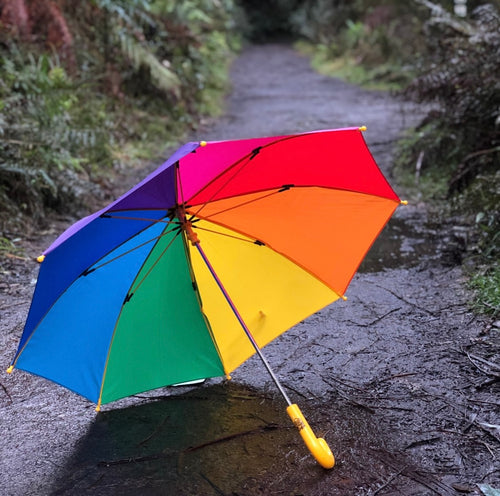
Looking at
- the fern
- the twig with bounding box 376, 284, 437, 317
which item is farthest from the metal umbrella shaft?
the fern

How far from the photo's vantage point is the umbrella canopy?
264cm

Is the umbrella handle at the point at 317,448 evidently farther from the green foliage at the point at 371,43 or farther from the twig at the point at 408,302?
the green foliage at the point at 371,43

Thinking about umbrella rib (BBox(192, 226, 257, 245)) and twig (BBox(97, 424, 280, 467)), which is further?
umbrella rib (BBox(192, 226, 257, 245))

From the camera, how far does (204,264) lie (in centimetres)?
300

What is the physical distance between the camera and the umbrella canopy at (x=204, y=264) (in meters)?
2.64

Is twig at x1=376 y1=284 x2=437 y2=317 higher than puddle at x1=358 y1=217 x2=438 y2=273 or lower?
higher

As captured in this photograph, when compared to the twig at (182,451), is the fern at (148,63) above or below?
above

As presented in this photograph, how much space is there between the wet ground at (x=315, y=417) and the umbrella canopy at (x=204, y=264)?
0.97 ft

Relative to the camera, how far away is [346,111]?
11539mm

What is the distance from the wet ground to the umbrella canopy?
0.29 meters

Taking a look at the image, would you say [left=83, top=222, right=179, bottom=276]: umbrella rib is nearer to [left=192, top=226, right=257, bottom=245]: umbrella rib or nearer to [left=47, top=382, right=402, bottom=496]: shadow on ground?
[left=192, top=226, right=257, bottom=245]: umbrella rib

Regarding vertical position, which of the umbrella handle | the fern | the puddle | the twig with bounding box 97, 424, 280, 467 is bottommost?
the puddle

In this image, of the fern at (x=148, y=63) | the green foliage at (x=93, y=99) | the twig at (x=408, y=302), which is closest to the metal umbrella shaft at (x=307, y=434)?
the twig at (x=408, y=302)

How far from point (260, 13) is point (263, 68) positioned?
12.6 m
